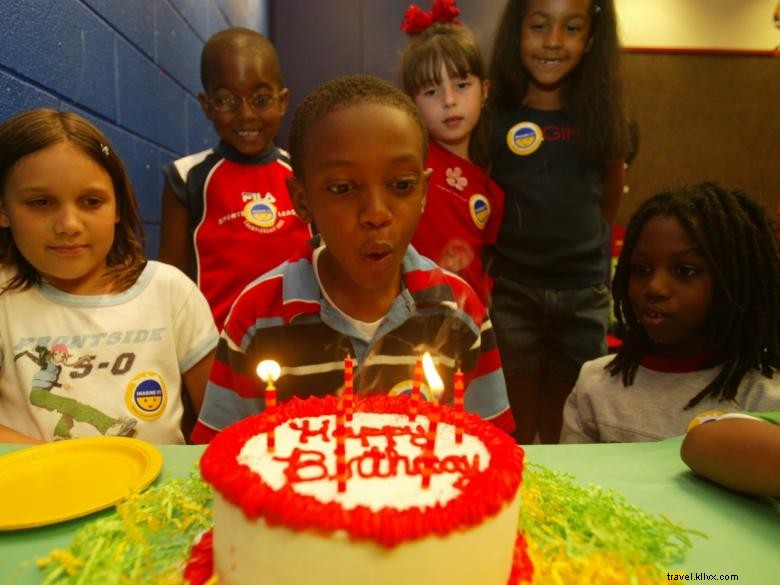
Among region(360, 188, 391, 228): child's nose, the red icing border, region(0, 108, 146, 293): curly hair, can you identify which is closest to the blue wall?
region(0, 108, 146, 293): curly hair

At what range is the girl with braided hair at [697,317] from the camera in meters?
1.49

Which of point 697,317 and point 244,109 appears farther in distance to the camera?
point 244,109

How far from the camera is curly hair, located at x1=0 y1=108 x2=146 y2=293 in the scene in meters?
1.35

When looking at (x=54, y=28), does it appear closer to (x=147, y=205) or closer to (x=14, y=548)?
(x=147, y=205)

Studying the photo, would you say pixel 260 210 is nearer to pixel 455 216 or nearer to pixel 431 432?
pixel 455 216

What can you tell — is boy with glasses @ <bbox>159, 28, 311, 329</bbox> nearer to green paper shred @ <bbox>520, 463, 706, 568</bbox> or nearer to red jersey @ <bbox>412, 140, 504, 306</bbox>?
red jersey @ <bbox>412, 140, 504, 306</bbox>

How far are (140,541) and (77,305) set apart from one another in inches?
35.6

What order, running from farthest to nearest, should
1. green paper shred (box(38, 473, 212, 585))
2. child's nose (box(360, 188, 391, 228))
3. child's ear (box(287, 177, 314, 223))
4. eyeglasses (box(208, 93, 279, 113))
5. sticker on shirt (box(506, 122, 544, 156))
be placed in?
eyeglasses (box(208, 93, 279, 113)), sticker on shirt (box(506, 122, 544, 156)), child's ear (box(287, 177, 314, 223)), child's nose (box(360, 188, 391, 228)), green paper shred (box(38, 473, 212, 585))

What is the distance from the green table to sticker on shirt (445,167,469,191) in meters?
1.08

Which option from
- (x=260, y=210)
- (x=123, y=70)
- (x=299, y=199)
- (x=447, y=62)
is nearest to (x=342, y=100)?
(x=299, y=199)

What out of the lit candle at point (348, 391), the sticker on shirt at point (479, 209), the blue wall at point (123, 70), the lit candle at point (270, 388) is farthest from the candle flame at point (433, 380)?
the blue wall at point (123, 70)

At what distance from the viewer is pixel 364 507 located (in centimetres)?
67

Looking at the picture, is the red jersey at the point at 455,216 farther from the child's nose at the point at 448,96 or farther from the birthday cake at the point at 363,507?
the birthday cake at the point at 363,507

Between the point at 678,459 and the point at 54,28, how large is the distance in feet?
6.56
